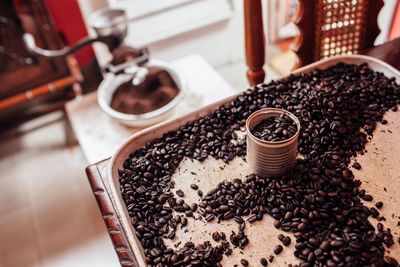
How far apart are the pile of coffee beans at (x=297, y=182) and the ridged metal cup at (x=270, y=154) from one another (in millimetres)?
28

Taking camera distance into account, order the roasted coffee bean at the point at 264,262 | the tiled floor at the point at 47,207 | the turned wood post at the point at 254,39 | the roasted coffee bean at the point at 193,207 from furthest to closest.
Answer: the tiled floor at the point at 47,207 → the turned wood post at the point at 254,39 → the roasted coffee bean at the point at 193,207 → the roasted coffee bean at the point at 264,262

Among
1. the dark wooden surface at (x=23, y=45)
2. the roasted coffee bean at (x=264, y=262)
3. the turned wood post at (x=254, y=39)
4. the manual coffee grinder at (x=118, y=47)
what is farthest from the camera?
the dark wooden surface at (x=23, y=45)

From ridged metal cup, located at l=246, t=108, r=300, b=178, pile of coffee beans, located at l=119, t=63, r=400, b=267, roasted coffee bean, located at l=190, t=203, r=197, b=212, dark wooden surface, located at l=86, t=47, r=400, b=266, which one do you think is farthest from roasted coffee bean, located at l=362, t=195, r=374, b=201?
dark wooden surface, located at l=86, t=47, r=400, b=266

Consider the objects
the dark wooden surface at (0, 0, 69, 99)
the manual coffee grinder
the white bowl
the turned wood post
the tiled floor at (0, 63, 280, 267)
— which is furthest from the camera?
the dark wooden surface at (0, 0, 69, 99)

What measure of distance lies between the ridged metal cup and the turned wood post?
1.27 feet

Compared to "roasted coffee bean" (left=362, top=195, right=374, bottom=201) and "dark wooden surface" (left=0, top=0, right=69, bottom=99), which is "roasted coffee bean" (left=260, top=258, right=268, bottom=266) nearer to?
"roasted coffee bean" (left=362, top=195, right=374, bottom=201)

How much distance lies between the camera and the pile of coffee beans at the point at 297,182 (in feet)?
2.85

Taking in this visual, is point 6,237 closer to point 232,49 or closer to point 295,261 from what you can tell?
point 295,261

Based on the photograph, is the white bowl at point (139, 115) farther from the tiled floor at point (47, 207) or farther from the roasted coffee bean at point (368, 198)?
the roasted coffee bean at point (368, 198)

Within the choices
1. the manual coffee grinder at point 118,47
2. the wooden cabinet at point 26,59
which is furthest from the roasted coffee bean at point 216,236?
the wooden cabinet at point 26,59

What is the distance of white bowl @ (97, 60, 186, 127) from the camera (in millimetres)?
1698

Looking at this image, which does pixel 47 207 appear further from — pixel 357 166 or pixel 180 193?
pixel 357 166

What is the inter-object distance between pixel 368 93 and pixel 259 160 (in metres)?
0.47

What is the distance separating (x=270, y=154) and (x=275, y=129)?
103mm
